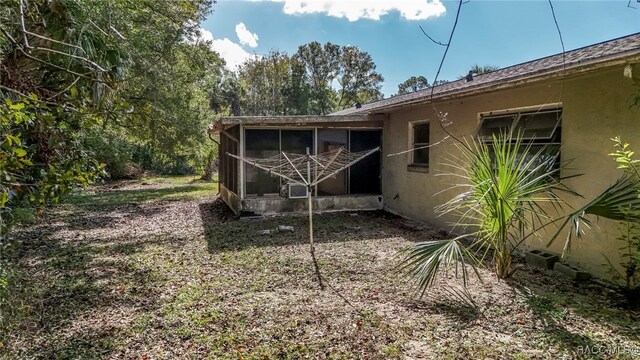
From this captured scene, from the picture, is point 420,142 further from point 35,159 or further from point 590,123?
point 35,159

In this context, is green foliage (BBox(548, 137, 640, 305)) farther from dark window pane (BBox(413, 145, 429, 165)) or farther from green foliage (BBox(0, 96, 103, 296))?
dark window pane (BBox(413, 145, 429, 165))

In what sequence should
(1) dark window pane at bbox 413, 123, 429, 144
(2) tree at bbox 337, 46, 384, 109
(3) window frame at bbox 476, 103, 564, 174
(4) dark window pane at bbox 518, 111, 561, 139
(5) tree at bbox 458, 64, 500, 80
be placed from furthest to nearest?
(2) tree at bbox 337, 46, 384, 109, (5) tree at bbox 458, 64, 500, 80, (1) dark window pane at bbox 413, 123, 429, 144, (4) dark window pane at bbox 518, 111, 561, 139, (3) window frame at bbox 476, 103, 564, 174

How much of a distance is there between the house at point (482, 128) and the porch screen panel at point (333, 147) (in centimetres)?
3

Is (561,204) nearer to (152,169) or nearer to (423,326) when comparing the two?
(423,326)

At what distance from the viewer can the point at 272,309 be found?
366 centimetres

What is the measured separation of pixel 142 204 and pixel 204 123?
4.64 metres

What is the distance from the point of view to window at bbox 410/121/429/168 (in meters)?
7.95

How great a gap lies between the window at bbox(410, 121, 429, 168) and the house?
0.07 feet

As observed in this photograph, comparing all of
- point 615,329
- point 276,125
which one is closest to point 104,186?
point 276,125

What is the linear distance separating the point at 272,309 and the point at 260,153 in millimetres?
5542

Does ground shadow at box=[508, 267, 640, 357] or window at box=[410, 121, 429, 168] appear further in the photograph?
window at box=[410, 121, 429, 168]

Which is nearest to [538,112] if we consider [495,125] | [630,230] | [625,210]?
[495,125]

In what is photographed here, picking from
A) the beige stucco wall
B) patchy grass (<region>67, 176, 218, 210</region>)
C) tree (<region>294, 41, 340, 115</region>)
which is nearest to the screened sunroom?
the beige stucco wall

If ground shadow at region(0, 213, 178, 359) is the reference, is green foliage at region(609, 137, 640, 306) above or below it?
above
